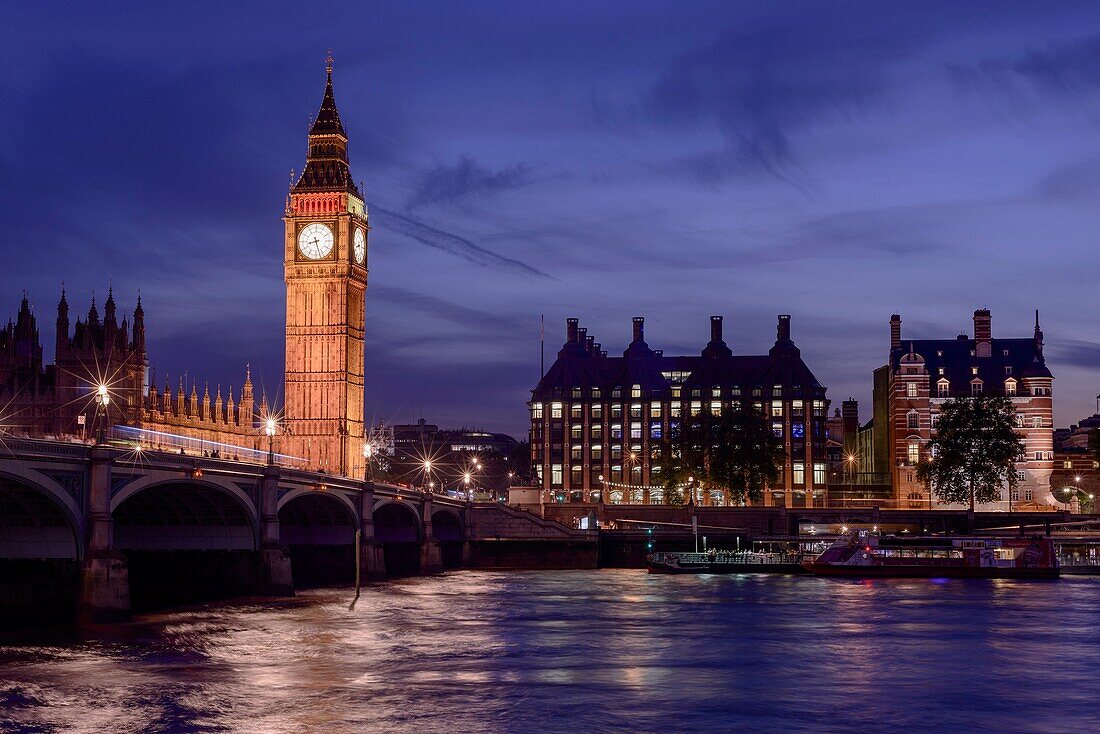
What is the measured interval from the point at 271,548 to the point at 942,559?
5767 cm

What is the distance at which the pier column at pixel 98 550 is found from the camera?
63.7 metres

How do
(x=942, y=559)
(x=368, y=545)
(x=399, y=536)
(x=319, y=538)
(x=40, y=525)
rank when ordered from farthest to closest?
(x=399, y=536) → (x=942, y=559) → (x=319, y=538) → (x=368, y=545) → (x=40, y=525)

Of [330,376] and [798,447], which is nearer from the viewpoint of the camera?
[330,376]

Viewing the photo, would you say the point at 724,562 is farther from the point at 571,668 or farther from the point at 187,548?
the point at 571,668

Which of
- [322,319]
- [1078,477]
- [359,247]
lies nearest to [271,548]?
[322,319]

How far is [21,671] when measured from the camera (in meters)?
52.8

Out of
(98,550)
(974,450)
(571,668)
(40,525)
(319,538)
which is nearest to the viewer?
(571,668)

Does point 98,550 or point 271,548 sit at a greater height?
point 98,550

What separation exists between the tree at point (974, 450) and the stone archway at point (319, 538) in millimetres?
69073

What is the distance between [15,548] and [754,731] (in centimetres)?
3717

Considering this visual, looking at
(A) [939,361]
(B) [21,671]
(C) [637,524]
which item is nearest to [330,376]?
(C) [637,524]

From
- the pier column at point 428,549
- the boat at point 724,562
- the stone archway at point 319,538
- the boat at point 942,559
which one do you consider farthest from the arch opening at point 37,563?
the boat at point 942,559

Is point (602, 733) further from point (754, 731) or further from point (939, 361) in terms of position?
point (939, 361)

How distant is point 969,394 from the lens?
16300 centimetres
